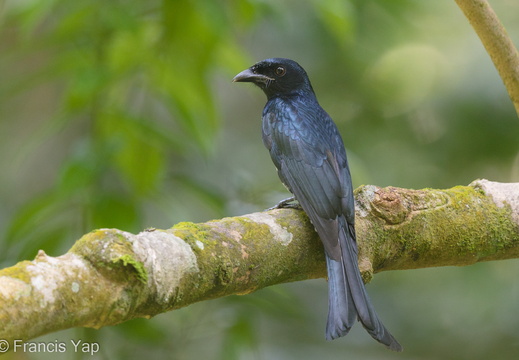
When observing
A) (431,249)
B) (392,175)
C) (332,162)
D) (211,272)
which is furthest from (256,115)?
(211,272)

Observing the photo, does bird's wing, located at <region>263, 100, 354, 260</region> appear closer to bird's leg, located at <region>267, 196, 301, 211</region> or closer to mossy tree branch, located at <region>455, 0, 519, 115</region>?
bird's leg, located at <region>267, 196, 301, 211</region>

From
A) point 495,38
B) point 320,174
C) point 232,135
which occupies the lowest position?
point 232,135

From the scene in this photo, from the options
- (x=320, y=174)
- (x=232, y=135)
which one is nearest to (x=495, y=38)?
(x=320, y=174)

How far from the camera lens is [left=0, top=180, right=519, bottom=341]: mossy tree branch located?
160 centimetres

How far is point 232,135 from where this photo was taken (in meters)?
5.99

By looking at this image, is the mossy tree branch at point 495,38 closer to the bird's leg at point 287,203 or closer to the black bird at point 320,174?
the black bird at point 320,174

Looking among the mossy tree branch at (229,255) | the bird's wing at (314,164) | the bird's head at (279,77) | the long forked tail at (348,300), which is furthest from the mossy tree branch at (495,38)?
the bird's head at (279,77)

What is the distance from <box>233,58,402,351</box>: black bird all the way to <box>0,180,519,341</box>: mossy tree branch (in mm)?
85

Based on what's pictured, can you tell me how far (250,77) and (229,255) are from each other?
190 centimetres

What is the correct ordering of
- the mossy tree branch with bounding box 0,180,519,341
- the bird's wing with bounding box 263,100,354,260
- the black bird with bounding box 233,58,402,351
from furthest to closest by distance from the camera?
the bird's wing with bounding box 263,100,354,260 < the black bird with bounding box 233,58,402,351 < the mossy tree branch with bounding box 0,180,519,341

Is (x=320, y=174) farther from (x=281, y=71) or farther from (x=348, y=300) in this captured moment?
(x=281, y=71)

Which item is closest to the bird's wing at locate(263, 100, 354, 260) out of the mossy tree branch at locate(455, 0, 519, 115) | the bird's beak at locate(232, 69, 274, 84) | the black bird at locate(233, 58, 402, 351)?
the black bird at locate(233, 58, 402, 351)

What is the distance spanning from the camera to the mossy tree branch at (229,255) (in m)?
1.60

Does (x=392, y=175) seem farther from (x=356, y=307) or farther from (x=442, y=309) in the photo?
(x=356, y=307)
